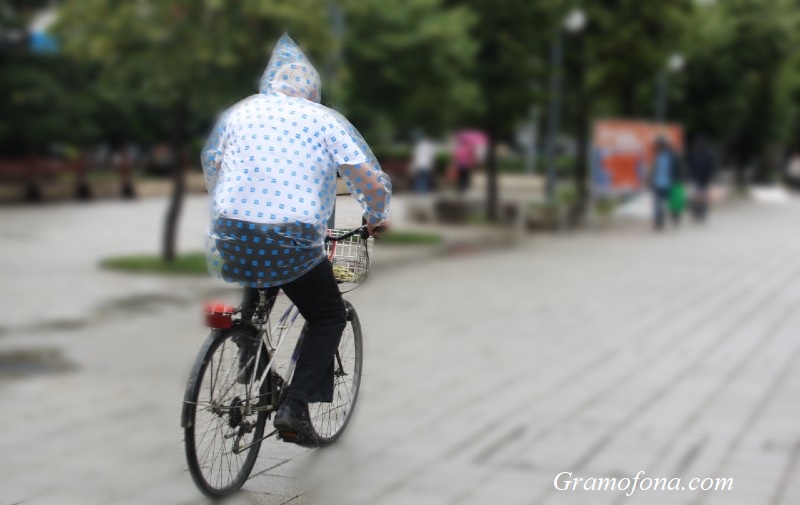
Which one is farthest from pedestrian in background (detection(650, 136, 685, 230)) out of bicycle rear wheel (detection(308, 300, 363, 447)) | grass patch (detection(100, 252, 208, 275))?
bicycle rear wheel (detection(308, 300, 363, 447))

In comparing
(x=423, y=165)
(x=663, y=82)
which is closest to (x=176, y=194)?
(x=423, y=165)

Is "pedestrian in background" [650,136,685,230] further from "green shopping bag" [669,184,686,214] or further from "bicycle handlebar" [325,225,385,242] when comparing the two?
"bicycle handlebar" [325,225,385,242]

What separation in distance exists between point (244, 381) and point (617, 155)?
24844 millimetres

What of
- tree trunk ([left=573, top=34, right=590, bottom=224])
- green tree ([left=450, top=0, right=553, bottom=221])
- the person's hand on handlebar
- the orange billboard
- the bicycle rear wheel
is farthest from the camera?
tree trunk ([left=573, top=34, right=590, bottom=224])

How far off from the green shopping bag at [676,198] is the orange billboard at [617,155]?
1880 millimetres

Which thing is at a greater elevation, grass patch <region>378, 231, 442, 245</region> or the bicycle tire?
the bicycle tire

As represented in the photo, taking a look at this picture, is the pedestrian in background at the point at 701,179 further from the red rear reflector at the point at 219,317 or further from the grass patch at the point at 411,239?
the red rear reflector at the point at 219,317

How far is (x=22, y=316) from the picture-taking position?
11391mm

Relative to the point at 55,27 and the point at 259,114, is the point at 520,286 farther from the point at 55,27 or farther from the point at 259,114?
the point at 259,114

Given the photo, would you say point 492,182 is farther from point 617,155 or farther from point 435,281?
point 435,281

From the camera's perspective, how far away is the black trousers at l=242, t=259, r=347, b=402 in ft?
14.6

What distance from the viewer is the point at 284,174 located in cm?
405

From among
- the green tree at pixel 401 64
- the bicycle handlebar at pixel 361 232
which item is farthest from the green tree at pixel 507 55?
the bicycle handlebar at pixel 361 232

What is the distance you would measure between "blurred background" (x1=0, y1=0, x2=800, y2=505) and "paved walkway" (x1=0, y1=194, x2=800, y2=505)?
28mm
